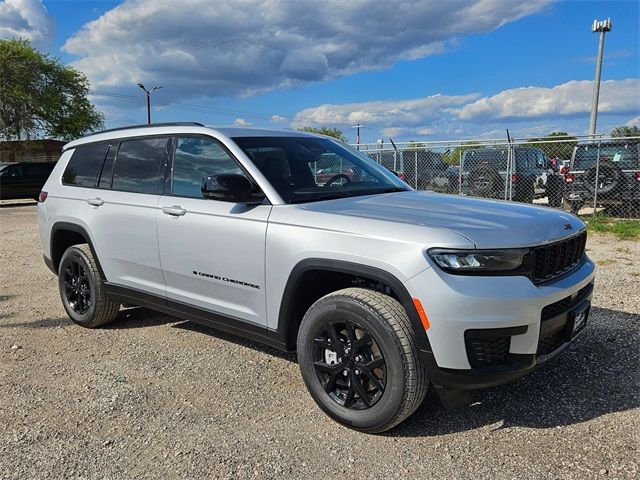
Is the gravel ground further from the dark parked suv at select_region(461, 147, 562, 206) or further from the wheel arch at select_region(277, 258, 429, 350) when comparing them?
the dark parked suv at select_region(461, 147, 562, 206)

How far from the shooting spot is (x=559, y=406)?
3395 mm

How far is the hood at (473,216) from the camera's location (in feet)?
9.34

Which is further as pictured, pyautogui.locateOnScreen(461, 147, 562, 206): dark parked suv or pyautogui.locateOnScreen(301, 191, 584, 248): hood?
pyautogui.locateOnScreen(461, 147, 562, 206): dark parked suv

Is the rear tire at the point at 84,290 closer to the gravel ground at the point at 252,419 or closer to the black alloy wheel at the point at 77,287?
the black alloy wheel at the point at 77,287


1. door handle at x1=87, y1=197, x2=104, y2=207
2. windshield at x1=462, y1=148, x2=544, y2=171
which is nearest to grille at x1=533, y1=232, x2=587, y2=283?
door handle at x1=87, y1=197, x2=104, y2=207

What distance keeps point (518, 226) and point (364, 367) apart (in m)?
1.16

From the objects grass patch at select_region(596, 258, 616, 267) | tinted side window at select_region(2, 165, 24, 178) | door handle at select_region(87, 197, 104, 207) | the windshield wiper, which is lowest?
grass patch at select_region(596, 258, 616, 267)

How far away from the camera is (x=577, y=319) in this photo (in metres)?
3.23

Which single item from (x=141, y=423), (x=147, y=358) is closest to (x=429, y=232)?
(x=141, y=423)

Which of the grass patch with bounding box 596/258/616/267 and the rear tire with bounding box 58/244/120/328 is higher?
the rear tire with bounding box 58/244/120/328

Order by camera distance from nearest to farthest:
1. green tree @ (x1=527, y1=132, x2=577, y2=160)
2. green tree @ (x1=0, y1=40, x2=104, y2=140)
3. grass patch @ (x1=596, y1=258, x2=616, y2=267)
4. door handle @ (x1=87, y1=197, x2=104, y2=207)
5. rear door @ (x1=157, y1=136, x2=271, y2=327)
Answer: rear door @ (x1=157, y1=136, x2=271, y2=327) → door handle @ (x1=87, y1=197, x2=104, y2=207) → grass patch @ (x1=596, y1=258, x2=616, y2=267) → green tree @ (x1=527, y1=132, x2=577, y2=160) → green tree @ (x1=0, y1=40, x2=104, y2=140)

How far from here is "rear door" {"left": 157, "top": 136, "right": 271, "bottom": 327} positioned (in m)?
3.53

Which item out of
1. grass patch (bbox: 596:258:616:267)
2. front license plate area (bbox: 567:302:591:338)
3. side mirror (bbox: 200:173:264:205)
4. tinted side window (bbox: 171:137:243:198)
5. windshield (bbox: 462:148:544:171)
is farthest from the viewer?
windshield (bbox: 462:148:544:171)

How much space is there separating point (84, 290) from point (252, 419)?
8.58 feet
